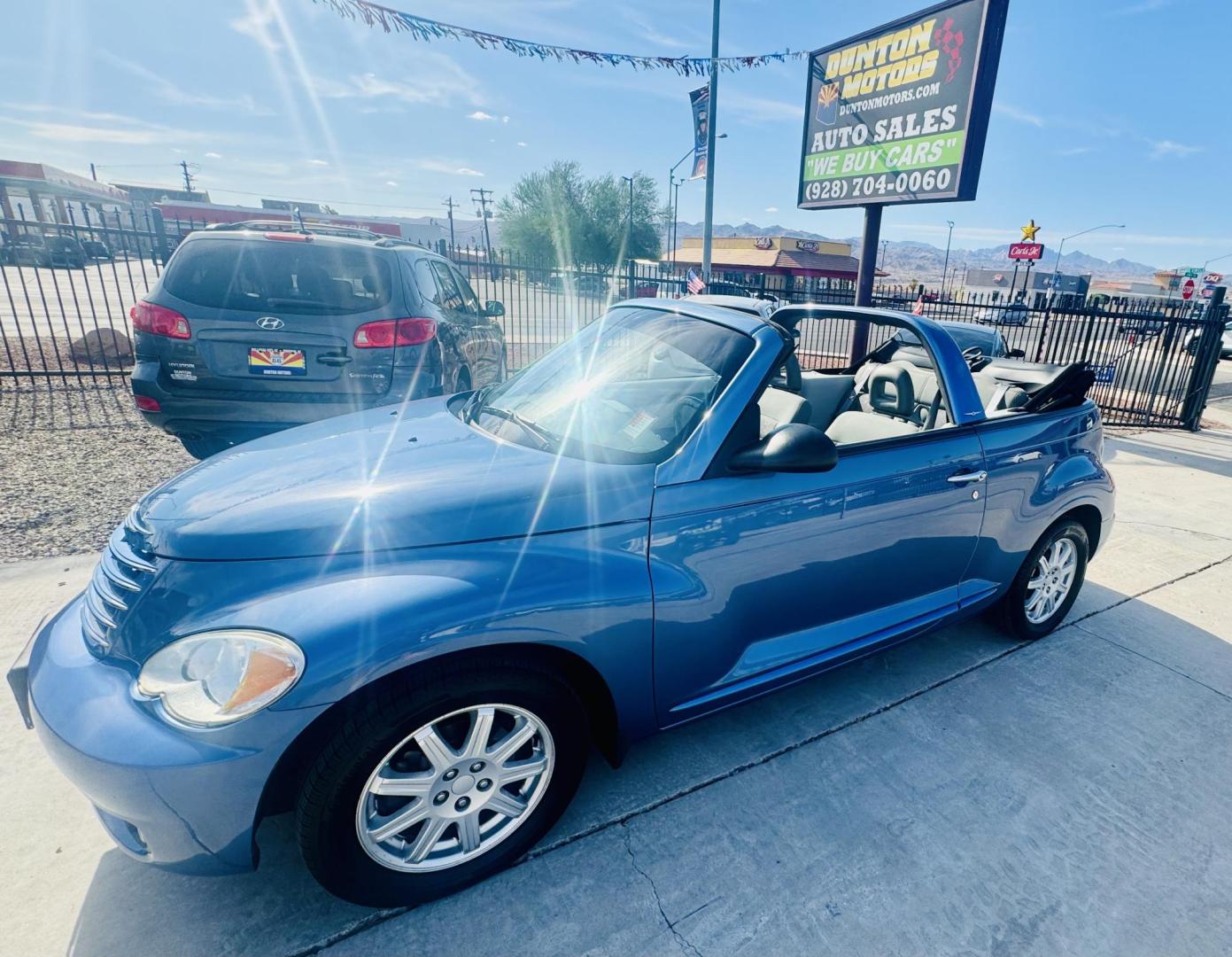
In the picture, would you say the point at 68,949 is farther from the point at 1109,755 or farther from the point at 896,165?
the point at 896,165

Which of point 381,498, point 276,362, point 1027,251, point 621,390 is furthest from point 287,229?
point 1027,251

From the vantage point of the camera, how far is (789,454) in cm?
207

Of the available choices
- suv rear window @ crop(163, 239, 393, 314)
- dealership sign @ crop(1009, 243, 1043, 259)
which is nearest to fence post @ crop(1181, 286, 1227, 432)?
suv rear window @ crop(163, 239, 393, 314)

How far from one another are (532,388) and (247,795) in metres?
1.71

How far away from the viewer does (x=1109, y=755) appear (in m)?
2.66

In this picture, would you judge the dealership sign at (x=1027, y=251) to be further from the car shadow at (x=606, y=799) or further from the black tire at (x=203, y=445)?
the black tire at (x=203, y=445)

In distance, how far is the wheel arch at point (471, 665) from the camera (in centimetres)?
162

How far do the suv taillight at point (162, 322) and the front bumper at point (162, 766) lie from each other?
322cm

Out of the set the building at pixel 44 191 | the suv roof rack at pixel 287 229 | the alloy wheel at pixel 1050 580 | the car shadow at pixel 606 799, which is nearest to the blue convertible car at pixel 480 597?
the car shadow at pixel 606 799

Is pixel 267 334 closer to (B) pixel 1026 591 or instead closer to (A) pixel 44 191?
(B) pixel 1026 591

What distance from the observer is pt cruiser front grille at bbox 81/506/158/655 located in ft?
5.72

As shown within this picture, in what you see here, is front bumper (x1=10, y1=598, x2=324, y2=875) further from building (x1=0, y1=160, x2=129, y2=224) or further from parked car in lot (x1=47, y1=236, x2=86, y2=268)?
building (x1=0, y1=160, x2=129, y2=224)

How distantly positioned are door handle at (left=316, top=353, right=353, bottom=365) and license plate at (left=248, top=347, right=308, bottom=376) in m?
0.10

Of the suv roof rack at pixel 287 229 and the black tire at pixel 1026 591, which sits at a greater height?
the suv roof rack at pixel 287 229
